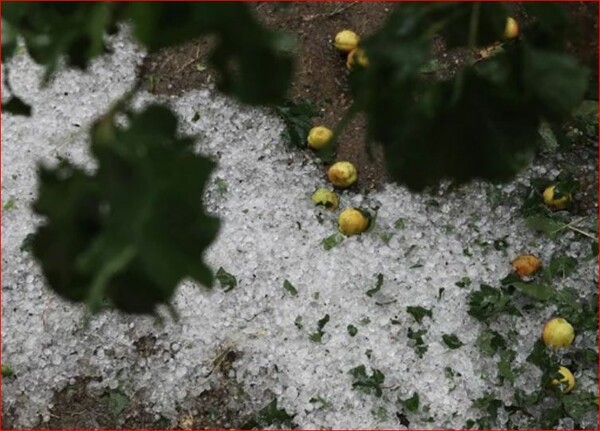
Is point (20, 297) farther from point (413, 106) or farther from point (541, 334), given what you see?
point (413, 106)

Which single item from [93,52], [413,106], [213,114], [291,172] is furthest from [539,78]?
[213,114]

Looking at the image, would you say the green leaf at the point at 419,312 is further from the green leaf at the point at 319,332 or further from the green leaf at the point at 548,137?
the green leaf at the point at 548,137

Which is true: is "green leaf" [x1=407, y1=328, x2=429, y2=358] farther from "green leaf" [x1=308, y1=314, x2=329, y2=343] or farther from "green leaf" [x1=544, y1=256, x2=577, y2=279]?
"green leaf" [x1=544, y1=256, x2=577, y2=279]

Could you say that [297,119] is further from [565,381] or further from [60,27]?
[60,27]

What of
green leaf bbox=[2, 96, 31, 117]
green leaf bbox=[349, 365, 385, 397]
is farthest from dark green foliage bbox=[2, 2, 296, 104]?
green leaf bbox=[349, 365, 385, 397]

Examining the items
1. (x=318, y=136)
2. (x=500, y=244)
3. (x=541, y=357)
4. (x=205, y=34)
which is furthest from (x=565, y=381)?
(x=205, y=34)
